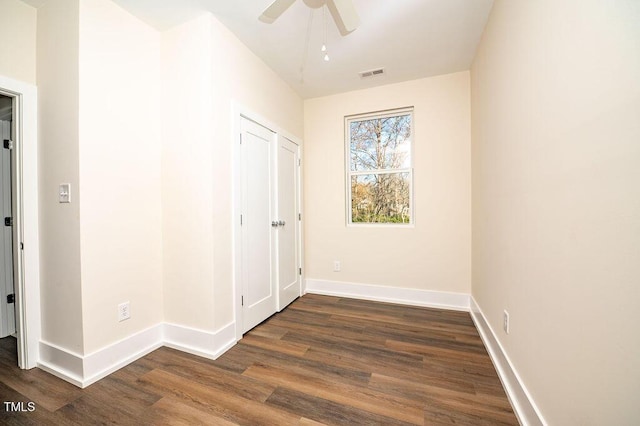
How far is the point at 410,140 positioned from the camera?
3.07 m

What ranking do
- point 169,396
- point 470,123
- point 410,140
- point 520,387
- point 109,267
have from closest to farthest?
point 520,387 → point 169,396 → point 109,267 → point 470,123 → point 410,140

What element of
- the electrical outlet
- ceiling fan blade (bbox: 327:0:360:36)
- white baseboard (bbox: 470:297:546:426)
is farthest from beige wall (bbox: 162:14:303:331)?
white baseboard (bbox: 470:297:546:426)

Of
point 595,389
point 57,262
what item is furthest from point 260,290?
point 595,389

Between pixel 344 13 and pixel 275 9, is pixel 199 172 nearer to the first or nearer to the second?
pixel 275 9

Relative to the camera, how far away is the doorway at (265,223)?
7.45 feet

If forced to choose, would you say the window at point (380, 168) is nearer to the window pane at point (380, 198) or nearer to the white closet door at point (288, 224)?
the window pane at point (380, 198)

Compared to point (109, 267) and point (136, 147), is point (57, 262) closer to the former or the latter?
point (109, 267)

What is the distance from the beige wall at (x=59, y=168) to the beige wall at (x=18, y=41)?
0.06 meters

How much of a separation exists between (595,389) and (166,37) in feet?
11.0

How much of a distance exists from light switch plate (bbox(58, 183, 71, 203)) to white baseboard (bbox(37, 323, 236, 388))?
3.45 ft

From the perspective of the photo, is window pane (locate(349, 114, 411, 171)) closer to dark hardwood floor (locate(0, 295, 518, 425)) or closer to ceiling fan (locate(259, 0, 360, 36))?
ceiling fan (locate(259, 0, 360, 36))

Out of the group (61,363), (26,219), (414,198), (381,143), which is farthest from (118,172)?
(414,198)

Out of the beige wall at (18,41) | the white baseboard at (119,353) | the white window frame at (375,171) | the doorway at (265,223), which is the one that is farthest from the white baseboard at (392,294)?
the beige wall at (18,41)

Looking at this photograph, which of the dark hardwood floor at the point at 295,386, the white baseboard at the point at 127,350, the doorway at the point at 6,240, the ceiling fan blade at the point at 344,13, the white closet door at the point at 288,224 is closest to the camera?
the dark hardwood floor at the point at 295,386
